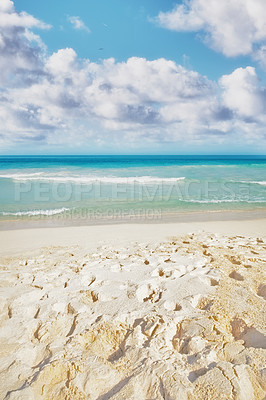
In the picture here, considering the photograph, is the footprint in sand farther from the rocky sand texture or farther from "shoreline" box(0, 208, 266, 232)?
"shoreline" box(0, 208, 266, 232)

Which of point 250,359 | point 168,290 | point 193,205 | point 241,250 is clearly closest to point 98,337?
point 168,290

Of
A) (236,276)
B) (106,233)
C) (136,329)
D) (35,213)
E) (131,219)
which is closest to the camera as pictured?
(136,329)

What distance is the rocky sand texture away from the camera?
1987 millimetres

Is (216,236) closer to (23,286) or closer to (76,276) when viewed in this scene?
(76,276)

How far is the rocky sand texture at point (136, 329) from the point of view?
6.52 feet

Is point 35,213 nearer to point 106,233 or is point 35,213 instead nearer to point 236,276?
point 106,233

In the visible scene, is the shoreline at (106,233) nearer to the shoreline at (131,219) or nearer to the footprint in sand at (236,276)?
the shoreline at (131,219)

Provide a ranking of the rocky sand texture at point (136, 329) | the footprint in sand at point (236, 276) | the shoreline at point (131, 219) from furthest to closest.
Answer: the shoreline at point (131, 219) → the footprint in sand at point (236, 276) → the rocky sand texture at point (136, 329)

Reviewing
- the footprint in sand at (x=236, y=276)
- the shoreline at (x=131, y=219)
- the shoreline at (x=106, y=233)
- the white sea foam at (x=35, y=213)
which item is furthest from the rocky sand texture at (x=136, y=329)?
the white sea foam at (x=35, y=213)

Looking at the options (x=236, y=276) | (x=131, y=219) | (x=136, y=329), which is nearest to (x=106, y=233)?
(x=131, y=219)

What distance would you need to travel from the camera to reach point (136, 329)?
8.65 ft

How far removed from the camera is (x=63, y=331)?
2.76 meters

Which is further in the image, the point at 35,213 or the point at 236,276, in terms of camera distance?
the point at 35,213

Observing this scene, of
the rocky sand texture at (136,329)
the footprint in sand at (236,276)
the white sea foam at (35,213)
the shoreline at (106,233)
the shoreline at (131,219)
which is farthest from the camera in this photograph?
the white sea foam at (35,213)
